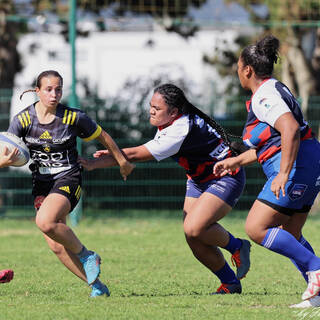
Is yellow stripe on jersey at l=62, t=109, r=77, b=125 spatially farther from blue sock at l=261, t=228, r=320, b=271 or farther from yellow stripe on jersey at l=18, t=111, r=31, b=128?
blue sock at l=261, t=228, r=320, b=271

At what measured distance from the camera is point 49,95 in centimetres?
692

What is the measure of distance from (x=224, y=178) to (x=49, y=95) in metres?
1.70

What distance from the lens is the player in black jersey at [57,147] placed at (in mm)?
6865

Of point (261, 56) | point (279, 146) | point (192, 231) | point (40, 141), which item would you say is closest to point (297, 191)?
point (279, 146)

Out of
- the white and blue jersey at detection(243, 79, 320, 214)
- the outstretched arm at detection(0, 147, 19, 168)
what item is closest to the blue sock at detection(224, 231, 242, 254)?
the white and blue jersey at detection(243, 79, 320, 214)

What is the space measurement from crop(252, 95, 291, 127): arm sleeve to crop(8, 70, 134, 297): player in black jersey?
1.27 meters

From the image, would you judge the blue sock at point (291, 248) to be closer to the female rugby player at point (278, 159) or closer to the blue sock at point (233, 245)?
the female rugby player at point (278, 159)

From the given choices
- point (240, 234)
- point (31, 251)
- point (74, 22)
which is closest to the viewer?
point (31, 251)

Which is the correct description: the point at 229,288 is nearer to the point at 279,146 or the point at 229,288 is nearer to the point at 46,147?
the point at 279,146

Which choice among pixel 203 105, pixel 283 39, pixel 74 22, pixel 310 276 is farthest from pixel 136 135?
pixel 310 276

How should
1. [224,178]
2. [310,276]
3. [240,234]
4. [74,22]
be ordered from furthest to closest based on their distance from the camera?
[74,22], [240,234], [224,178], [310,276]

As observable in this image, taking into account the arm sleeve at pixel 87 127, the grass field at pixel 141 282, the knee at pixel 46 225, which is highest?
the arm sleeve at pixel 87 127

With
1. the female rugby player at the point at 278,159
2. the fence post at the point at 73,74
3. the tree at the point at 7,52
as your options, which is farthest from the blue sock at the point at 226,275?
the tree at the point at 7,52

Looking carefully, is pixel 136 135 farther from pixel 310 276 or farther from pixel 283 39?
pixel 310 276
